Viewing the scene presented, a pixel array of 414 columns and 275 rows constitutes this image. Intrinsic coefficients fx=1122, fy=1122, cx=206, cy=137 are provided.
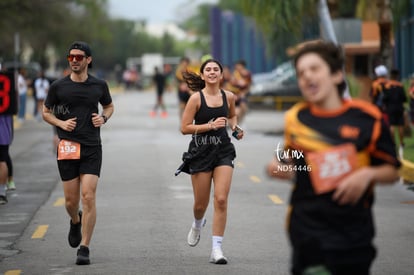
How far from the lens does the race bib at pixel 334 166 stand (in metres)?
5.45

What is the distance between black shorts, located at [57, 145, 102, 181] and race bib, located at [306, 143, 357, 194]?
4813 millimetres

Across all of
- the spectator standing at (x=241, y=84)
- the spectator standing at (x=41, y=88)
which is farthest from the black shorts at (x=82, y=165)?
the spectator standing at (x=41, y=88)

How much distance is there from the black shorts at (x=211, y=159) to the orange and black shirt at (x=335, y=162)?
440cm

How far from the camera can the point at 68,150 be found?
10047mm

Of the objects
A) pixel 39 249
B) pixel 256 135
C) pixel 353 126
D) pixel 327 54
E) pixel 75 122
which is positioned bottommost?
pixel 256 135

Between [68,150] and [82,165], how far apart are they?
0.61ft

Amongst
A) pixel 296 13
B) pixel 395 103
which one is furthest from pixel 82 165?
pixel 296 13

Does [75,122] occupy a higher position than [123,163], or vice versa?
[75,122]

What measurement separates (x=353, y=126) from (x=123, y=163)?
15852 millimetres

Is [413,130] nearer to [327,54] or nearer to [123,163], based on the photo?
[123,163]

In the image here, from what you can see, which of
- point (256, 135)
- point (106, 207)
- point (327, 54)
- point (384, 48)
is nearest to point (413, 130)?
point (384, 48)

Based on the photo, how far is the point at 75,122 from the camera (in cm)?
1011

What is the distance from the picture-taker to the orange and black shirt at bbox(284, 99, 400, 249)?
5449mm

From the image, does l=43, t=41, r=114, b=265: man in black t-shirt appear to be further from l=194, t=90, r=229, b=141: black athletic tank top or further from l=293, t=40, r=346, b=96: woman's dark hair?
l=293, t=40, r=346, b=96: woman's dark hair
